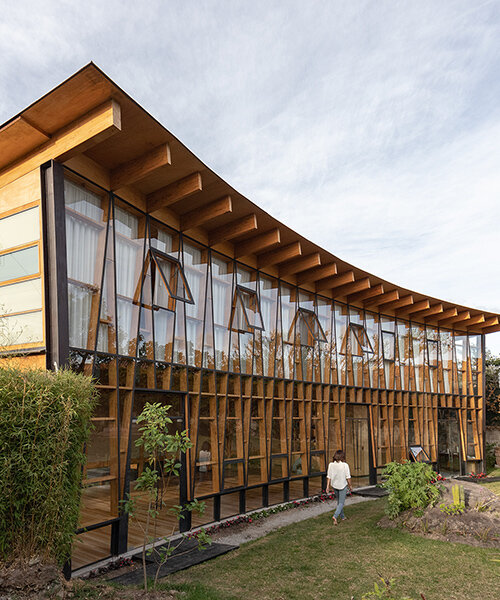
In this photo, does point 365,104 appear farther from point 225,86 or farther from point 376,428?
point 376,428

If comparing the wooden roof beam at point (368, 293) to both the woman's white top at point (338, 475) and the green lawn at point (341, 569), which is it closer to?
the woman's white top at point (338, 475)

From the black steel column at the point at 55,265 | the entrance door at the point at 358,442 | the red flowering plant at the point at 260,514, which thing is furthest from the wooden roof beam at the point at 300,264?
the black steel column at the point at 55,265

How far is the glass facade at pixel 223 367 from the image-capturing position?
7855 millimetres

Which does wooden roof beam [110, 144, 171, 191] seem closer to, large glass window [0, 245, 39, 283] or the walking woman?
large glass window [0, 245, 39, 283]

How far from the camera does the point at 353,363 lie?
16500 millimetres

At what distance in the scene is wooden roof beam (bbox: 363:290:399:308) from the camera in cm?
1727

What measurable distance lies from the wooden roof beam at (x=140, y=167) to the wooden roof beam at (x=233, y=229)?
3.08 m

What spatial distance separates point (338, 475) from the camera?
10.7 m

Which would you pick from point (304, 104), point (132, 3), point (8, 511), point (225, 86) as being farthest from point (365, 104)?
point (8, 511)

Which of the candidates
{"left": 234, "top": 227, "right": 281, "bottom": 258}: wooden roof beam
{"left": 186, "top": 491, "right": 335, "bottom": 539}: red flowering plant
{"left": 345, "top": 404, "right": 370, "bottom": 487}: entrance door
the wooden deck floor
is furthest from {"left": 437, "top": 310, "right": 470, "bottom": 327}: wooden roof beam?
the wooden deck floor

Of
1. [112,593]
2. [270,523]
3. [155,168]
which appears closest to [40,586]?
[112,593]

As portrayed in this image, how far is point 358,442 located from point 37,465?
44.1 ft

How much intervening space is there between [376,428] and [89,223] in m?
13.0

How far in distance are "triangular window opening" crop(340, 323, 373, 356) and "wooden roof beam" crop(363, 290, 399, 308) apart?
3.15 feet
